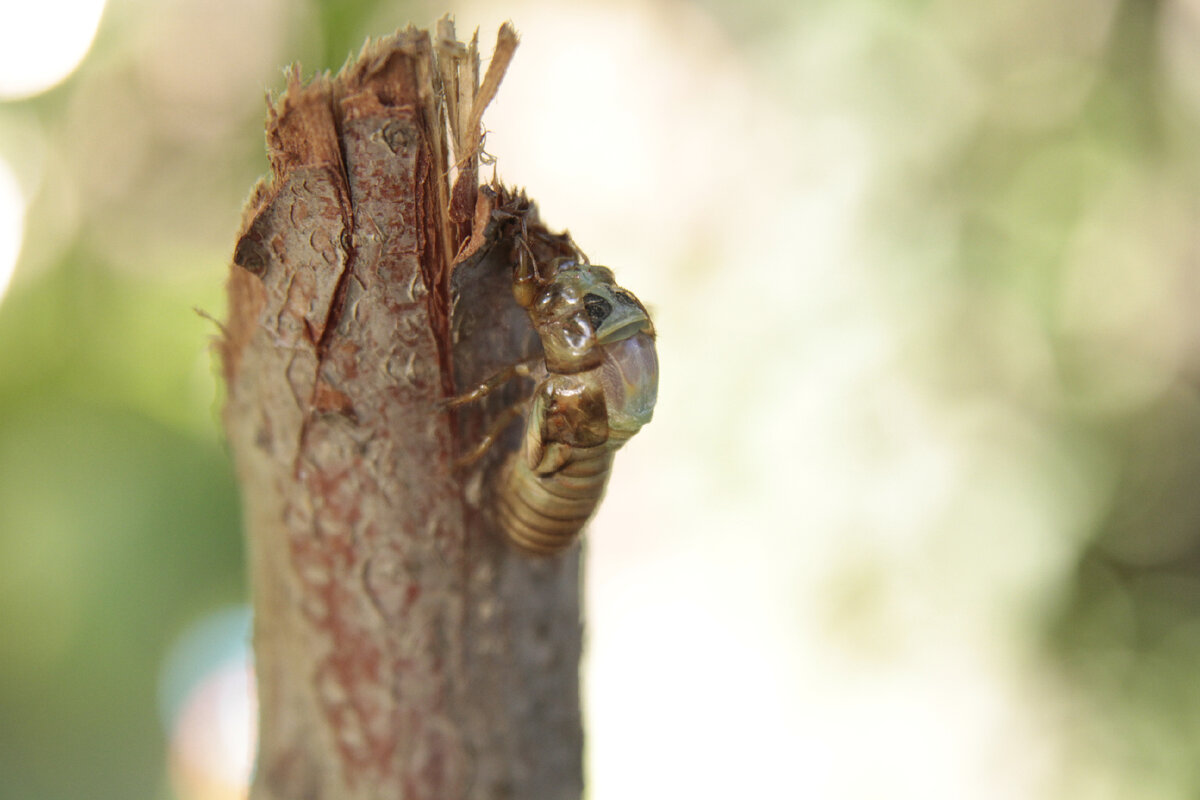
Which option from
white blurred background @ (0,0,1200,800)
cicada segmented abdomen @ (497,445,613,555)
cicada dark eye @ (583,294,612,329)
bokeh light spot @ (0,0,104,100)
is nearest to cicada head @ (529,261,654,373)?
cicada dark eye @ (583,294,612,329)

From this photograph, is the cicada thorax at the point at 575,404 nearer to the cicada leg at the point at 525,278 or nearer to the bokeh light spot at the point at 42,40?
the cicada leg at the point at 525,278

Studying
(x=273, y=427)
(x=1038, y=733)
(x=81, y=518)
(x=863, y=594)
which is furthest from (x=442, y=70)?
(x=1038, y=733)

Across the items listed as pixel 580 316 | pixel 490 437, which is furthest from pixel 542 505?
pixel 580 316

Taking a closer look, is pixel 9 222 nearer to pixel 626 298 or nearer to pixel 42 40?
pixel 42 40

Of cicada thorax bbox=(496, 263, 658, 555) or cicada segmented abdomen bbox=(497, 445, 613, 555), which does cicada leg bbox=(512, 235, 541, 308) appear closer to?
cicada thorax bbox=(496, 263, 658, 555)

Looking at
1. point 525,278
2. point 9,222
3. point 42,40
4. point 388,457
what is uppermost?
point 42,40

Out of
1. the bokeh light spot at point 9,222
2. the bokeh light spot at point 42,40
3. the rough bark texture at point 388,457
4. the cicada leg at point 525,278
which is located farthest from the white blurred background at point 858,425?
the cicada leg at point 525,278
